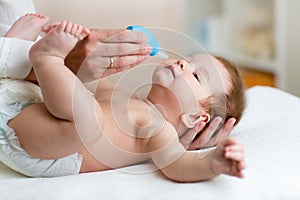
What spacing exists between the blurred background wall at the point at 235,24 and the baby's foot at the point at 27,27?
89 centimetres

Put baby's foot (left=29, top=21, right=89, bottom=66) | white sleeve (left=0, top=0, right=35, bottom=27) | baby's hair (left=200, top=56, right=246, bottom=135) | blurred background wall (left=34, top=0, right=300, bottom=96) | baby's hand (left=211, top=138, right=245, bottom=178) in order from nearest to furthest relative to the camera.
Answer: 1. baby's hand (left=211, top=138, right=245, bottom=178)
2. baby's foot (left=29, top=21, right=89, bottom=66)
3. baby's hair (left=200, top=56, right=246, bottom=135)
4. white sleeve (left=0, top=0, right=35, bottom=27)
5. blurred background wall (left=34, top=0, right=300, bottom=96)

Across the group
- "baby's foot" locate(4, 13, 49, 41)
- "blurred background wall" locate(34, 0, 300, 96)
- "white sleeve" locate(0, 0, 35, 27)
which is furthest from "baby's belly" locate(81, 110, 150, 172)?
"blurred background wall" locate(34, 0, 300, 96)

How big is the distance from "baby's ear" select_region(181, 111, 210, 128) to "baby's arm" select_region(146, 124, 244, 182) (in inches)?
1.6

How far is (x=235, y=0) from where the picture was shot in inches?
112

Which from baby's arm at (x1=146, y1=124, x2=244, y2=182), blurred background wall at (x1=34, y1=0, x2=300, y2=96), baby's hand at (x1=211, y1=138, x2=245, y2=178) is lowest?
blurred background wall at (x1=34, y1=0, x2=300, y2=96)

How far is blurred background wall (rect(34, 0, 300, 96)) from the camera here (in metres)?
2.43

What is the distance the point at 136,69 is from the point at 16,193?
1.02 feet

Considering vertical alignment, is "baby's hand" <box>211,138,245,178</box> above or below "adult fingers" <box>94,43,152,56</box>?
below

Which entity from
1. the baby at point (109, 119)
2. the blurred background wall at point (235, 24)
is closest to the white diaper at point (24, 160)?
the baby at point (109, 119)

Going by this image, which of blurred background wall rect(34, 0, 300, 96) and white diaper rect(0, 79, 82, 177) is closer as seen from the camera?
white diaper rect(0, 79, 82, 177)

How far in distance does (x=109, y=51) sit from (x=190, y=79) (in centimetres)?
15

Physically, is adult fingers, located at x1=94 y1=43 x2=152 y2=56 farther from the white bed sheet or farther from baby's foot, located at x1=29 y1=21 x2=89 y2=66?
the white bed sheet

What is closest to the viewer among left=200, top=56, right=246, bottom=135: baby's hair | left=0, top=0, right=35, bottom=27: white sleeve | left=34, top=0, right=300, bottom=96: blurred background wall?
left=200, top=56, right=246, bottom=135: baby's hair

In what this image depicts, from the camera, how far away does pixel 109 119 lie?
0.98 meters
